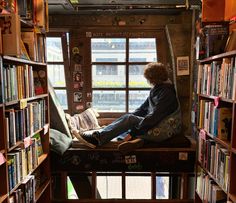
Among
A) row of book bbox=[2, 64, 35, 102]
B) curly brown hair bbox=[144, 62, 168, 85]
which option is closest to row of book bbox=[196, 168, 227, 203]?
curly brown hair bbox=[144, 62, 168, 85]

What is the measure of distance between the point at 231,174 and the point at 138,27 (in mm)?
2440

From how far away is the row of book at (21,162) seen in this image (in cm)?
174

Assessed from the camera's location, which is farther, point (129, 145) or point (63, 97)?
point (63, 97)

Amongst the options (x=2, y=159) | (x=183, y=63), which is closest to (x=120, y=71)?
(x=183, y=63)

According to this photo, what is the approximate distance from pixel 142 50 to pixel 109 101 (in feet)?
2.85

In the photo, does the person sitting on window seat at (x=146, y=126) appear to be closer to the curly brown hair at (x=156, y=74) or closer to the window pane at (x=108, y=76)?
the curly brown hair at (x=156, y=74)

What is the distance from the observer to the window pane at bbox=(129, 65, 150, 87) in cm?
371

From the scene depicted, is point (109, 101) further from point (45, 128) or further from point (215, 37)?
point (215, 37)

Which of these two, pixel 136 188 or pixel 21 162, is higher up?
pixel 21 162

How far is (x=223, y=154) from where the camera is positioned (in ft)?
6.15

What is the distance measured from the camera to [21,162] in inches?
75.2

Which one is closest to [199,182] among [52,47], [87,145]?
[87,145]

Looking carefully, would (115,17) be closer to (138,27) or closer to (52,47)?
(138,27)

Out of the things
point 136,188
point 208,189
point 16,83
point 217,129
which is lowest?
point 136,188
